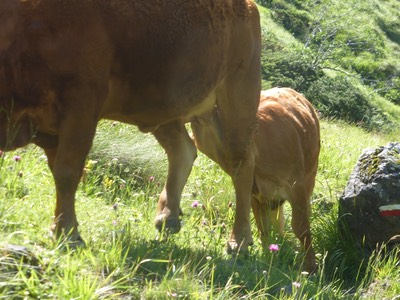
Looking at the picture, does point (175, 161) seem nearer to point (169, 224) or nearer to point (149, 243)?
point (169, 224)

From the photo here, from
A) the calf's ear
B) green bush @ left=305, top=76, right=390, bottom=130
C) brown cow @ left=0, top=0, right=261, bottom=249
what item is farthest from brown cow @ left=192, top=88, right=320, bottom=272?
green bush @ left=305, top=76, right=390, bottom=130

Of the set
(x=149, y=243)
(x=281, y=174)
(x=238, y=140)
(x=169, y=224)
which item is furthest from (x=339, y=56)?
(x=149, y=243)

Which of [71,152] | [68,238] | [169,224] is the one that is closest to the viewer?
[68,238]

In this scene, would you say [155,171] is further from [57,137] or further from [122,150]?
[57,137]

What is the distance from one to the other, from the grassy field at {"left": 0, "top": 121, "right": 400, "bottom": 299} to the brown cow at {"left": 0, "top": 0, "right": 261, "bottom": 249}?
0.29 m

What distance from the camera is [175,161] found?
732cm

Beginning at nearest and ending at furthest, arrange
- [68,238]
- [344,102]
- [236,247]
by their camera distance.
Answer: [68,238] < [236,247] < [344,102]

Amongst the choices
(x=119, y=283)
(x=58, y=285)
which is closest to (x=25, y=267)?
(x=58, y=285)

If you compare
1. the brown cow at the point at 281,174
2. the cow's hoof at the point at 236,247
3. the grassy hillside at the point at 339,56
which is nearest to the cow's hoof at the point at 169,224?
the cow's hoof at the point at 236,247

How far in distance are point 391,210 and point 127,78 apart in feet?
11.5

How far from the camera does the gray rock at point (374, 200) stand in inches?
324

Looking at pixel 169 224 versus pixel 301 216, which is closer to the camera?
pixel 169 224

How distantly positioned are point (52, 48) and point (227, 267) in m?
1.84

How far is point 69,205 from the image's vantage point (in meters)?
5.42
